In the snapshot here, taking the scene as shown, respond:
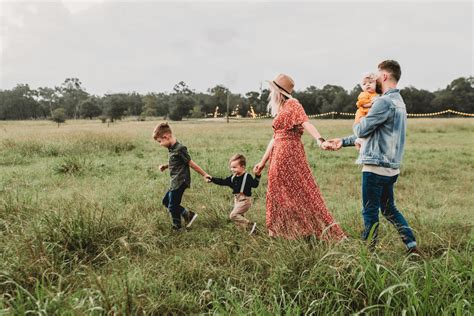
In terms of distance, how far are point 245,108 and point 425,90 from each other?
36103 mm

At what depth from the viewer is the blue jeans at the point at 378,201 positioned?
3916mm

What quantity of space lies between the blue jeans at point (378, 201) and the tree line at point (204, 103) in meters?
49.2

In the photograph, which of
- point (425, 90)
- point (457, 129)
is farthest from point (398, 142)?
point (425, 90)

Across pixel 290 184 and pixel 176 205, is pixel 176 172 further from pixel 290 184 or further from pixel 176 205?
pixel 290 184

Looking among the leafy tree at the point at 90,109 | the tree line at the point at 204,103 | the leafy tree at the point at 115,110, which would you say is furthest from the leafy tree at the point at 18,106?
the leafy tree at the point at 115,110

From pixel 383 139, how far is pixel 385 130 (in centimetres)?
9

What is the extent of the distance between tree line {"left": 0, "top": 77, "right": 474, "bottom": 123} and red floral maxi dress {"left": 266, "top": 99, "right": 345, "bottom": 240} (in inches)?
1921

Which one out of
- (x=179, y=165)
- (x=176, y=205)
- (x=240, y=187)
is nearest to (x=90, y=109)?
(x=179, y=165)

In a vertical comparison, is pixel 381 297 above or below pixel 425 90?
below

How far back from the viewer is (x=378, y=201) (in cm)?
397

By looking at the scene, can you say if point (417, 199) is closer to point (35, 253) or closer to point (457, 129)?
point (35, 253)

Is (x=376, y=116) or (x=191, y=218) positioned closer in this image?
(x=376, y=116)

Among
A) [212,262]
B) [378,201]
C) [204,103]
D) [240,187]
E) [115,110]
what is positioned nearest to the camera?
[212,262]

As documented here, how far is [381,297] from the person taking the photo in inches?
110
